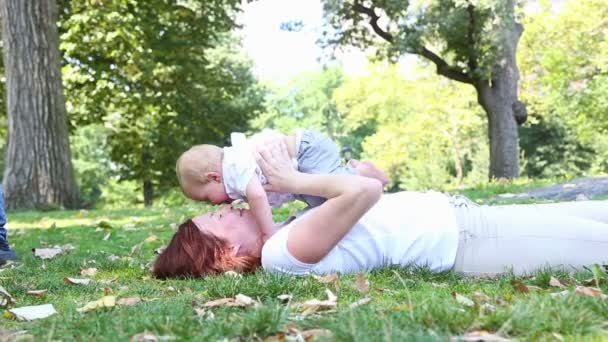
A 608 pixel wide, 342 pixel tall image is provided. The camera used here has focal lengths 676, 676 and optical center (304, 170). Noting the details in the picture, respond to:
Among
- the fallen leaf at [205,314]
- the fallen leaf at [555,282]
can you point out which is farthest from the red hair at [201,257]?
the fallen leaf at [555,282]

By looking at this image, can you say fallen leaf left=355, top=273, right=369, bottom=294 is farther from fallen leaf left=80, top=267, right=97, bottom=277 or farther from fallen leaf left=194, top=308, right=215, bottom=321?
fallen leaf left=80, top=267, right=97, bottom=277

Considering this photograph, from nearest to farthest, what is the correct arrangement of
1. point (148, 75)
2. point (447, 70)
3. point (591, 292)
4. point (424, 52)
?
point (591, 292)
point (148, 75)
point (424, 52)
point (447, 70)

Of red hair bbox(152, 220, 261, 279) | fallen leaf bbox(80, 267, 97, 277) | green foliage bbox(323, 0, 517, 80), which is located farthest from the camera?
green foliage bbox(323, 0, 517, 80)

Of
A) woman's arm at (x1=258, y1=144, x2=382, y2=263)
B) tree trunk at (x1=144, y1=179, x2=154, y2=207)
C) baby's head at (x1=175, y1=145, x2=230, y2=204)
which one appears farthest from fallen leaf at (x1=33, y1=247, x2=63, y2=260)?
tree trunk at (x1=144, y1=179, x2=154, y2=207)

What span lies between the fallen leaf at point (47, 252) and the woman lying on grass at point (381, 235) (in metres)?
1.94

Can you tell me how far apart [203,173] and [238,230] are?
14.8 inches

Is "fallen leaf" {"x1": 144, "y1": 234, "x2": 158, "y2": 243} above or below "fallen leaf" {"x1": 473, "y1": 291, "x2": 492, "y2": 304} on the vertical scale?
below

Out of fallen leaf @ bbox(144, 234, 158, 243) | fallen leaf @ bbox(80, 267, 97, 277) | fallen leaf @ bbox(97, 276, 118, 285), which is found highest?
fallen leaf @ bbox(97, 276, 118, 285)

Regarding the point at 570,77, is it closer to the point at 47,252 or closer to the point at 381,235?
the point at 47,252

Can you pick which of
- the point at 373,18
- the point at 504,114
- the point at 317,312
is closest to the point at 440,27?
the point at 373,18

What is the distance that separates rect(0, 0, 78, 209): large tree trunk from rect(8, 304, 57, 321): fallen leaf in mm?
9094

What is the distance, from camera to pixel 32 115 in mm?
11680

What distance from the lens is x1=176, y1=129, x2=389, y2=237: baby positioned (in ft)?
12.0

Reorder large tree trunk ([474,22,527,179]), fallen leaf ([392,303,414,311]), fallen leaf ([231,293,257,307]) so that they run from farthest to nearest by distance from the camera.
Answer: large tree trunk ([474,22,527,179]) → fallen leaf ([231,293,257,307]) → fallen leaf ([392,303,414,311])
